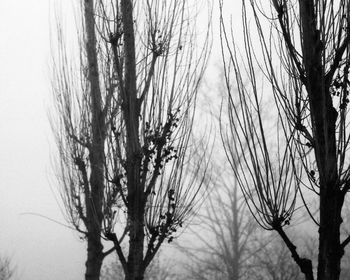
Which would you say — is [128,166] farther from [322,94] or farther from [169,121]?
[322,94]

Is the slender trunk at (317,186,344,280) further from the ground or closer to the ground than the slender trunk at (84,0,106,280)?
closer to the ground

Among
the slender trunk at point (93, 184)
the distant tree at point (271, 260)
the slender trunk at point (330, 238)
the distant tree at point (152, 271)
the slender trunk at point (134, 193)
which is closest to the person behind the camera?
the slender trunk at point (330, 238)

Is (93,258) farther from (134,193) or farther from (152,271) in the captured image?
(152,271)

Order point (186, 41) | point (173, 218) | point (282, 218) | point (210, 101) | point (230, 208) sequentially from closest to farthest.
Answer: point (282, 218)
point (173, 218)
point (186, 41)
point (230, 208)
point (210, 101)

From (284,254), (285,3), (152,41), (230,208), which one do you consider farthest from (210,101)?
(285,3)

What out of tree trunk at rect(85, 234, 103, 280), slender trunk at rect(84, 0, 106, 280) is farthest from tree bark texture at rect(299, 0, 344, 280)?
tree trunk at rect(85, 234, 103, 280)

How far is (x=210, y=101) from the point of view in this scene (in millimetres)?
21891

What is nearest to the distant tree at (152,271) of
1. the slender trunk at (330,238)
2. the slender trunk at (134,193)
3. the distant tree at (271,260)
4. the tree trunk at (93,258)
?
the distant tree at (271,260)

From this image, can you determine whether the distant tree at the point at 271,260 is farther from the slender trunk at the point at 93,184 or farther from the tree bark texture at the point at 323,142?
the tree bark texture at the point at 323,142

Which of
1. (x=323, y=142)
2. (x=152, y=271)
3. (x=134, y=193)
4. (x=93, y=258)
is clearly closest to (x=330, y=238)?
(x=323, y=142)

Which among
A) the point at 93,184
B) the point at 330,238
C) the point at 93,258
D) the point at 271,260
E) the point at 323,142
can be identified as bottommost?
the point at 330,238

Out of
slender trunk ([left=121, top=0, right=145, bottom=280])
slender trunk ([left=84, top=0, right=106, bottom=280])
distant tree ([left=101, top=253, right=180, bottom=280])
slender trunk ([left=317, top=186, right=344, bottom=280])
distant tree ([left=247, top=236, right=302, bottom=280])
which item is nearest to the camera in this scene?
slender trunk ([left=317, top=186, right=344, bottom=280])

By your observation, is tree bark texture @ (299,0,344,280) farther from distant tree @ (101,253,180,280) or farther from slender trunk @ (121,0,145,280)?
distant tree @ (101,253,180,280)

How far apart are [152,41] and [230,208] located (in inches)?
557
